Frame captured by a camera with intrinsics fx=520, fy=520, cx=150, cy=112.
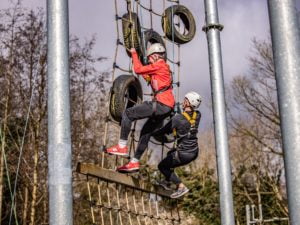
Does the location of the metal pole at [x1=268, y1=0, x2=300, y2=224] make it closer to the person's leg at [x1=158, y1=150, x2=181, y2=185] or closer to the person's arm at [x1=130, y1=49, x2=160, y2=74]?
the person's arm at [x1=130, y1=49, x2=160, y2=74]

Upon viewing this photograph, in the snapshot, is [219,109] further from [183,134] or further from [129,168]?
[129,168]

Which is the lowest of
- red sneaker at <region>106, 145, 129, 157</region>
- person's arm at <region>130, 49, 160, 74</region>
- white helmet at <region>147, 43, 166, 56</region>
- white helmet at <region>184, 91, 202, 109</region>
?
red sneaker at <region>106, 145, 129, 157</region>

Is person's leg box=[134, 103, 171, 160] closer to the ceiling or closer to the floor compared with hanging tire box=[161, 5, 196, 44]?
closer to the floor

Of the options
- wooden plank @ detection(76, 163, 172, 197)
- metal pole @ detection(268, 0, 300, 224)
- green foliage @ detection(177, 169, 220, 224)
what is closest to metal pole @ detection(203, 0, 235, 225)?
wooden plank @ detection(76, 163, 172, 197)

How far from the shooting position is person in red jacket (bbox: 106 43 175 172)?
4.86 meters

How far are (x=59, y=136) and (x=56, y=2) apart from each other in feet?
2.05

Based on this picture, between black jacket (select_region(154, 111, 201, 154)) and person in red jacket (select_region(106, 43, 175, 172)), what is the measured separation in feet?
0.33

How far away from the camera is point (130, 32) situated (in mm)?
5230

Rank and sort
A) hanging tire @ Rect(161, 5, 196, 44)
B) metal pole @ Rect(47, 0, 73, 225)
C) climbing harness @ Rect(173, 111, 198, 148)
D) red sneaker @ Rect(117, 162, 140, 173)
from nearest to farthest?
1. metal pole @ Rect(47, 0, 73, 225)
2. red sneaker @ Rect(117, 162, 140, 173)
3. climbing harness @ Rect(173, 111, 198, 148)
4. hanging tire @ Rect(161, 5, 196, 44)

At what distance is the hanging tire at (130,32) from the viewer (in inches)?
205

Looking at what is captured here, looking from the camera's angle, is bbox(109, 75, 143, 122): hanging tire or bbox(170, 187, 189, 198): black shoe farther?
bbox(170, 187, 189, 198): black shoe

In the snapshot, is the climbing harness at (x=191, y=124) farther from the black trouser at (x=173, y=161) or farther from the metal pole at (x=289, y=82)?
the metal pole at (x=289, y=82)

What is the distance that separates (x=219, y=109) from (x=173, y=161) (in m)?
0.97

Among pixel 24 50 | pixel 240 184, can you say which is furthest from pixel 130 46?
pixel 240 184
